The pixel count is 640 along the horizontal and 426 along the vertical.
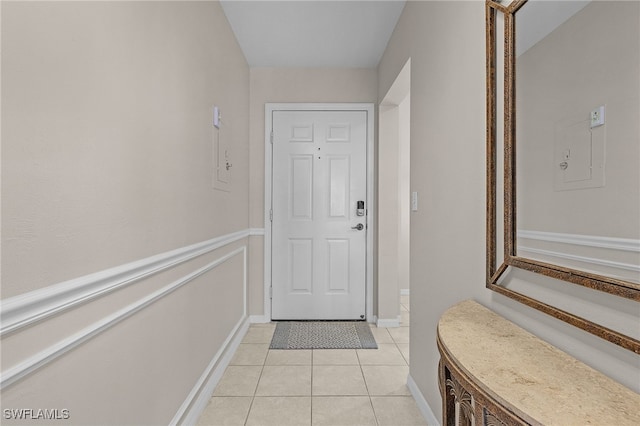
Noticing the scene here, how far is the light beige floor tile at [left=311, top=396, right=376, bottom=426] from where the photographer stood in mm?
1693

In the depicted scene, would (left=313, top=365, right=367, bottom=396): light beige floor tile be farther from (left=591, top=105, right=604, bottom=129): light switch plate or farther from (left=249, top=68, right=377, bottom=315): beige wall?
(left=591, top=105, right=604, bottom=129): light switch plate

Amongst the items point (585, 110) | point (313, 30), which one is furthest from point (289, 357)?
point (313, 30)

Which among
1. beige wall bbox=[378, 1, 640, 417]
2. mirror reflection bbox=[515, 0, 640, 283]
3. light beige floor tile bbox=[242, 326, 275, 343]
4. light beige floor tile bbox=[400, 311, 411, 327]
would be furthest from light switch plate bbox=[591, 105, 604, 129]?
light beige floor tile bbox=[400, 311, 411, 327]

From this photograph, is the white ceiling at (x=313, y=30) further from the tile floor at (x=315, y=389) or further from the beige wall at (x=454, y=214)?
the tile floor at (x=315, y=389)

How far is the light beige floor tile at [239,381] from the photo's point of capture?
1.97 meters

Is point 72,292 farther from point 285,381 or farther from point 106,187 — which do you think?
point 285,381

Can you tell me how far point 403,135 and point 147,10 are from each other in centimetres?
316

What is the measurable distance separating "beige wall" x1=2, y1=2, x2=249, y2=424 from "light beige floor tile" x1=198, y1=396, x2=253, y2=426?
0.20m

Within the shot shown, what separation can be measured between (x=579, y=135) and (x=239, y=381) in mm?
2124

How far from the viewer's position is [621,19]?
2.11ft

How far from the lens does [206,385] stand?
6.15 ft

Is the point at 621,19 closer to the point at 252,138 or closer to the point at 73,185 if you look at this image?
the point at 73,185

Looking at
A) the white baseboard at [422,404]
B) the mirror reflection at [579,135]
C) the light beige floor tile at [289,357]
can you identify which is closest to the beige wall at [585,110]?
the mirror reflection at [579,135]

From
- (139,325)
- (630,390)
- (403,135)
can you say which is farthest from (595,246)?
(403,135)
